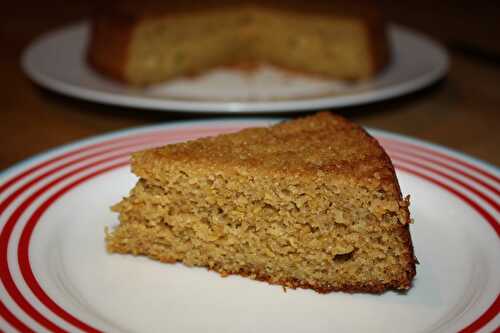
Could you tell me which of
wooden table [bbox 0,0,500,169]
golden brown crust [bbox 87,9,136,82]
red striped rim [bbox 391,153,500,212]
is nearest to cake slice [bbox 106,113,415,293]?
red striped rim [bbox 391,153,500,212]

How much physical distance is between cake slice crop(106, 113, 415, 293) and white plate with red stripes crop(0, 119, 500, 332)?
3.2 inches

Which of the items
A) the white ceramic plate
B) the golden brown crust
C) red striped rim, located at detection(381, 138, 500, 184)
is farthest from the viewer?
the golden brown crust

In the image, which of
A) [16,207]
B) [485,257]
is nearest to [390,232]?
[485,257]

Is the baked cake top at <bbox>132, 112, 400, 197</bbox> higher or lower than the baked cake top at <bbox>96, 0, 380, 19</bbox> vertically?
lower

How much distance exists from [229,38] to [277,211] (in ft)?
9.89

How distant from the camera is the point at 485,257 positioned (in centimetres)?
242

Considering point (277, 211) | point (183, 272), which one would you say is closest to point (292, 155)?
point (277, 211)

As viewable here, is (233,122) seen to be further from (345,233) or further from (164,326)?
(164,326)

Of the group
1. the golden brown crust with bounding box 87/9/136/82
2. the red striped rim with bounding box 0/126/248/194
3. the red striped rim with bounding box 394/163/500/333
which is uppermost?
the golden brown crust with bounding box 87/9/136/82

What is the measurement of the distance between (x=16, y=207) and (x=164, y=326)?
2.64 ft

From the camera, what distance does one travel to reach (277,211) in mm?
2406

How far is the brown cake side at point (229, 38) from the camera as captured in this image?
457 centimetres

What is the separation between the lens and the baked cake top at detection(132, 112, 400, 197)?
2.30 meters

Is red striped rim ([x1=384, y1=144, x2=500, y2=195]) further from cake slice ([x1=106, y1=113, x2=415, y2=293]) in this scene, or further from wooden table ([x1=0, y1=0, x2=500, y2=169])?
wooden table ([x1=0, y1=0, x2=500, y2=169])
